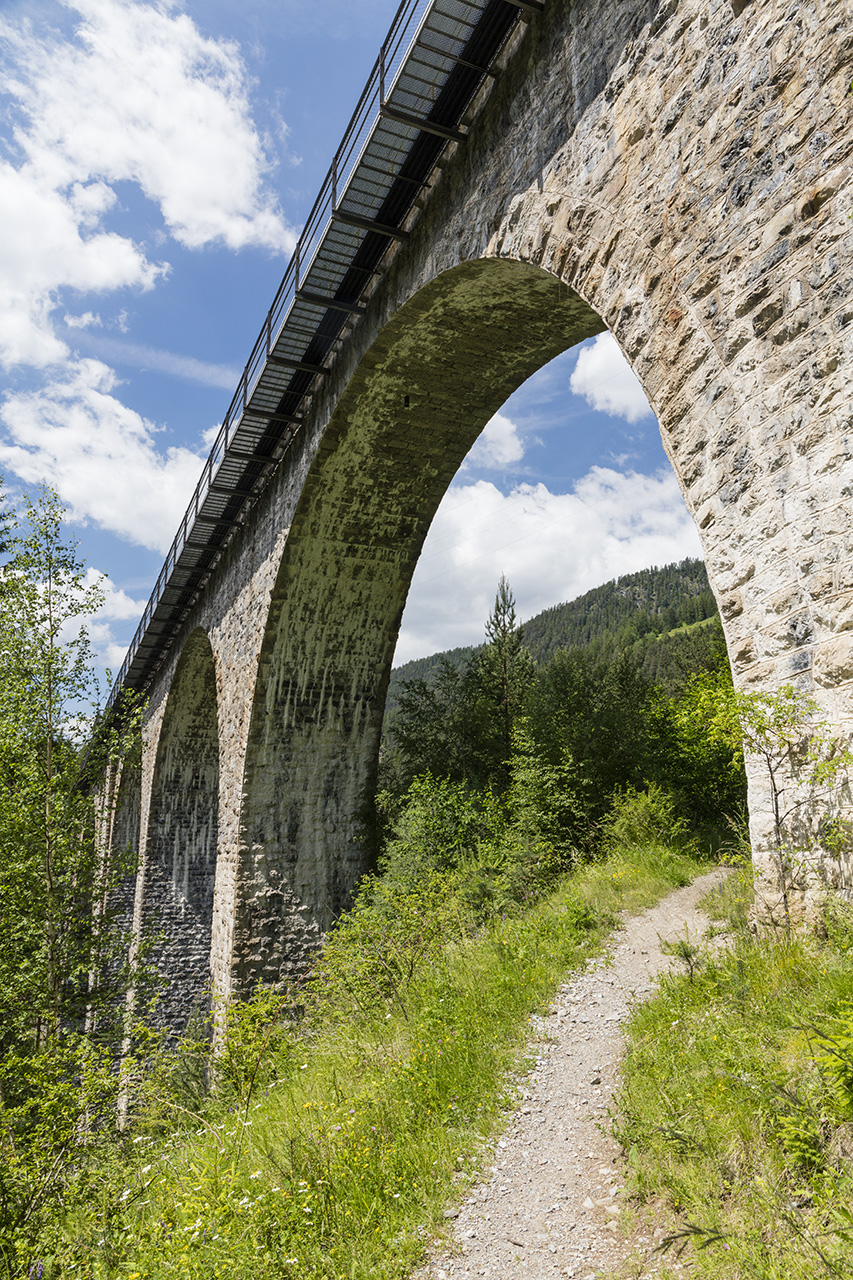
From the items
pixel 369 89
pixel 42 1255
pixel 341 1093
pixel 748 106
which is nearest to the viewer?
pixel 748 106

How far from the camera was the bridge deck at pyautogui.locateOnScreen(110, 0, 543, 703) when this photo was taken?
5660 millimetres

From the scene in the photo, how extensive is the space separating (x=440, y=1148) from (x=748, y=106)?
5.24 meters

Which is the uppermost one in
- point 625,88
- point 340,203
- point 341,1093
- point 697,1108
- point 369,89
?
point 369,89

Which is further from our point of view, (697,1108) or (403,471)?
(403,471)

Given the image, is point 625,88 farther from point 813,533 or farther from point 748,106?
point 813,533

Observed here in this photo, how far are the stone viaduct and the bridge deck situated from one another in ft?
0.66

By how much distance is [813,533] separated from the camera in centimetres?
287

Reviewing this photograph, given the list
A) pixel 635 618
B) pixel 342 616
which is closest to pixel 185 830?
pixel 342 616

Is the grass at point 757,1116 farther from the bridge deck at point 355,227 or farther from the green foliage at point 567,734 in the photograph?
the bridge deck at point 355,227

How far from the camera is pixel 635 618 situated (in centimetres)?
10600

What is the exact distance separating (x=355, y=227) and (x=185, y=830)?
590 inches

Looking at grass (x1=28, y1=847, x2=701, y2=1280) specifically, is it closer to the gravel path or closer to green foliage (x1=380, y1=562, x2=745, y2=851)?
the gravel path

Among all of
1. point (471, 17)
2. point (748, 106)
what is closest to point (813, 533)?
point (748, 106)

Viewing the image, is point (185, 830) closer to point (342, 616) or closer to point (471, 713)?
point (471, 713)
